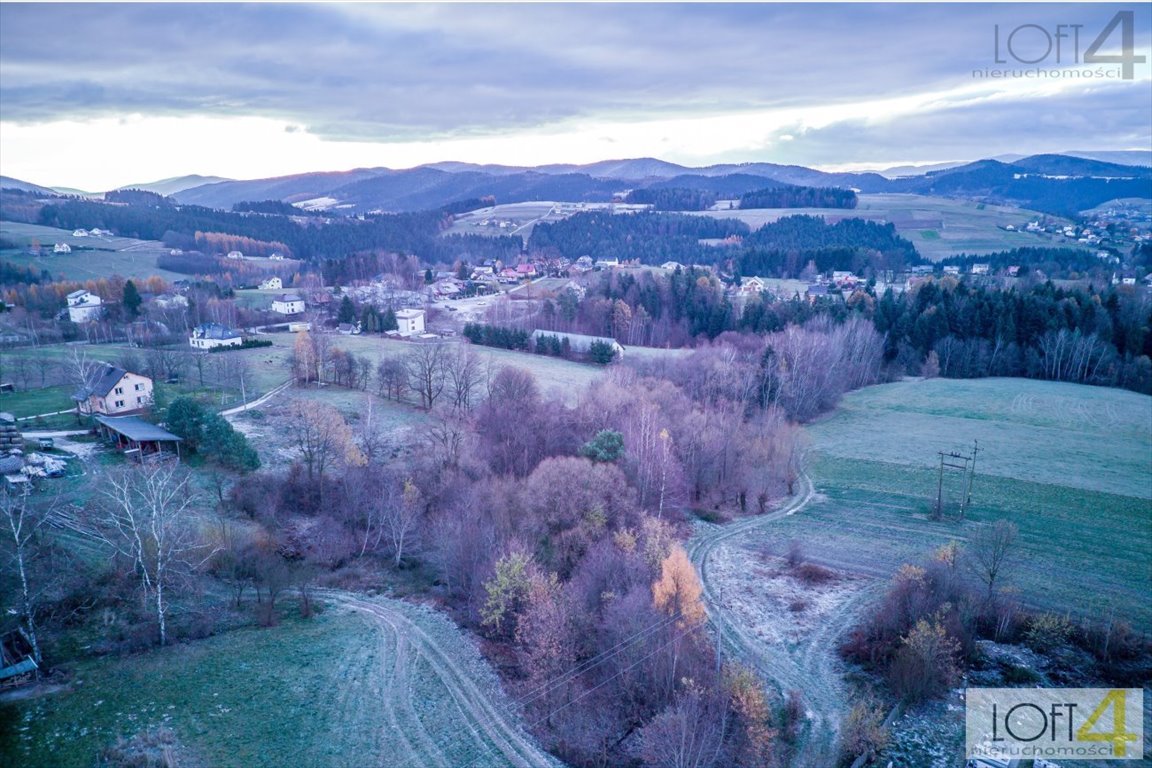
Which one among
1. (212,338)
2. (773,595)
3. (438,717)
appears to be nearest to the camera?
(438,717)

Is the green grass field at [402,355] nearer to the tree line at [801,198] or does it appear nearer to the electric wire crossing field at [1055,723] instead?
the electric wire crossing field at [1055,723]

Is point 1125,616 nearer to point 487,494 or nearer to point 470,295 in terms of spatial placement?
point 487,494

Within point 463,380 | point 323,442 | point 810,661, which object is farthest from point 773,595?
point 463,380

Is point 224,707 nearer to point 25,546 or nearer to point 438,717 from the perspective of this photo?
point 438,717

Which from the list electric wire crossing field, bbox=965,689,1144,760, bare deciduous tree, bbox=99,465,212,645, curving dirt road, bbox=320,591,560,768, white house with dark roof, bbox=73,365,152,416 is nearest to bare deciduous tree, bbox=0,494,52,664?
bare deciduous tree, bbox=99,465,212,645

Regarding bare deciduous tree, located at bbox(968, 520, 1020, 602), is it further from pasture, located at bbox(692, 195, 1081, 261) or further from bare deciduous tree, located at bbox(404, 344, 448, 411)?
pasture, located at bbox(692, 195, 1081, 261)
